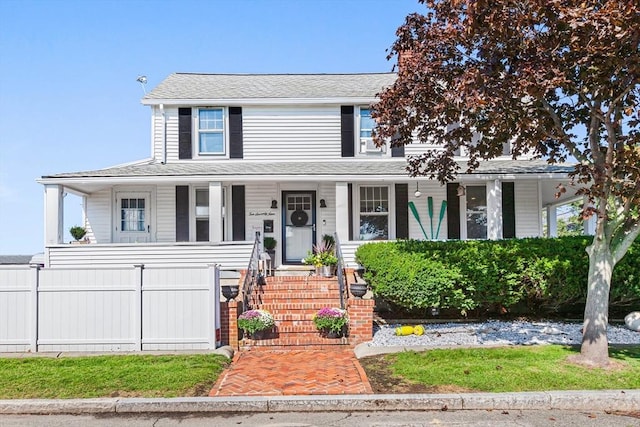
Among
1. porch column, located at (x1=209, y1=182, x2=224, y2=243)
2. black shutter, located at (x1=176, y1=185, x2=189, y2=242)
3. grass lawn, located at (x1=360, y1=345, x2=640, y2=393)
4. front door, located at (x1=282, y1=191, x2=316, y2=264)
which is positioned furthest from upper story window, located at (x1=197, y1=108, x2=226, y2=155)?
grass lawn, located at (x1=360, y1=345, x2=640, y2=393)

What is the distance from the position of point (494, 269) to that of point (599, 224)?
8.73 feet

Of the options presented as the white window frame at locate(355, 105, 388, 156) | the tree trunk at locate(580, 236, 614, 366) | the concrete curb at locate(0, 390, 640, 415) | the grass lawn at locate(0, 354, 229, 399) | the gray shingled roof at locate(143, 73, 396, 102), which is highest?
the gray shingled roof at locate(143, 73, 396, 102)

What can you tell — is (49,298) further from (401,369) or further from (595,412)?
(595,412)

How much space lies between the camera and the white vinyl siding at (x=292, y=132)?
49.1ft

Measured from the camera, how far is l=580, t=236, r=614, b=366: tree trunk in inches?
275

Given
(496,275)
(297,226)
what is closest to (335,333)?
(496,275)

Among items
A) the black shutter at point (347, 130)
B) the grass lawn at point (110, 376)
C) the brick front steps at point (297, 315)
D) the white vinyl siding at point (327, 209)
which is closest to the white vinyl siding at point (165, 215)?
the white vinyl siding at point (327, 209)

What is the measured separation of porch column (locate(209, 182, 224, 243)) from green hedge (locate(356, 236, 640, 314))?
4798 mm

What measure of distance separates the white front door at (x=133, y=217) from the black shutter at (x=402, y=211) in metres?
7.40

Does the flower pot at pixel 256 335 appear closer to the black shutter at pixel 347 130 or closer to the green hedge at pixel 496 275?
the green hedge at pixel 496 275

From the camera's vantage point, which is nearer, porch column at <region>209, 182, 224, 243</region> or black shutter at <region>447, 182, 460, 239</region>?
porch column at <region>209, 182, 224, 243</region>

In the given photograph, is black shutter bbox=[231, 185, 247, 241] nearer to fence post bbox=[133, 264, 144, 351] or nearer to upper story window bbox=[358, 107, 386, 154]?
upper story window bbox=[358, 107, 386, 154]

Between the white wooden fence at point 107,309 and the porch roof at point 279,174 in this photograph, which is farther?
the porch roof at point 279,174

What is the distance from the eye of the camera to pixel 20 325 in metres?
8.42
